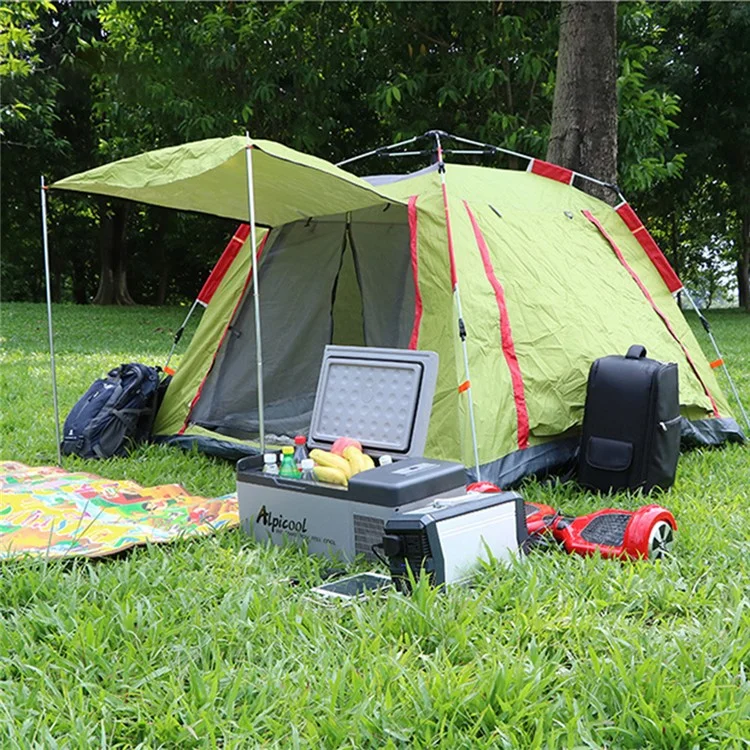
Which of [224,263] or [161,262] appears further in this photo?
[161,262]

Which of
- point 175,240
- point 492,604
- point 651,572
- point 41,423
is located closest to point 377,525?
point 492,604

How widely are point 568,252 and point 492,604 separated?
2.65 metres

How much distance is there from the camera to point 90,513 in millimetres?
3387

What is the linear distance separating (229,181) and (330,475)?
5.20ft

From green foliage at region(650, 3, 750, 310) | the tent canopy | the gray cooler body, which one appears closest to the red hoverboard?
the gray cooler body

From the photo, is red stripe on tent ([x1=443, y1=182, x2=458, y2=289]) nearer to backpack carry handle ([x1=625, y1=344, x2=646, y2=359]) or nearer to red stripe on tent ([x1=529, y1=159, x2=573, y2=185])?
backpack carry handle ([x1=625, y1=344, x2=646, y2=359])

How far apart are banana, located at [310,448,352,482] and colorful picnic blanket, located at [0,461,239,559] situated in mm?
432

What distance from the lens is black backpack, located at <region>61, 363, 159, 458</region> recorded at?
4.52m

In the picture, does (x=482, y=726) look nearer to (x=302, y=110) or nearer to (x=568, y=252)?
(x=568, y=252)

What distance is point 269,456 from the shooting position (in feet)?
10.0

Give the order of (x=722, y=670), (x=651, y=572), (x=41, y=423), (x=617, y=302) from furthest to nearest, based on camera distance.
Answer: (x=41, y=423) < (x=617, y=302) < (x=651, y=572) < (x=722, y=670)

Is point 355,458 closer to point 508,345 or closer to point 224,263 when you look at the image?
point 508,345

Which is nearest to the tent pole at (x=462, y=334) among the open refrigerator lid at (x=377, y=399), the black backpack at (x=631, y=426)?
the open refrigerator lid at (x=377, y=399)

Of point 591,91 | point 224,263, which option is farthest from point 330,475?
point 591,91
